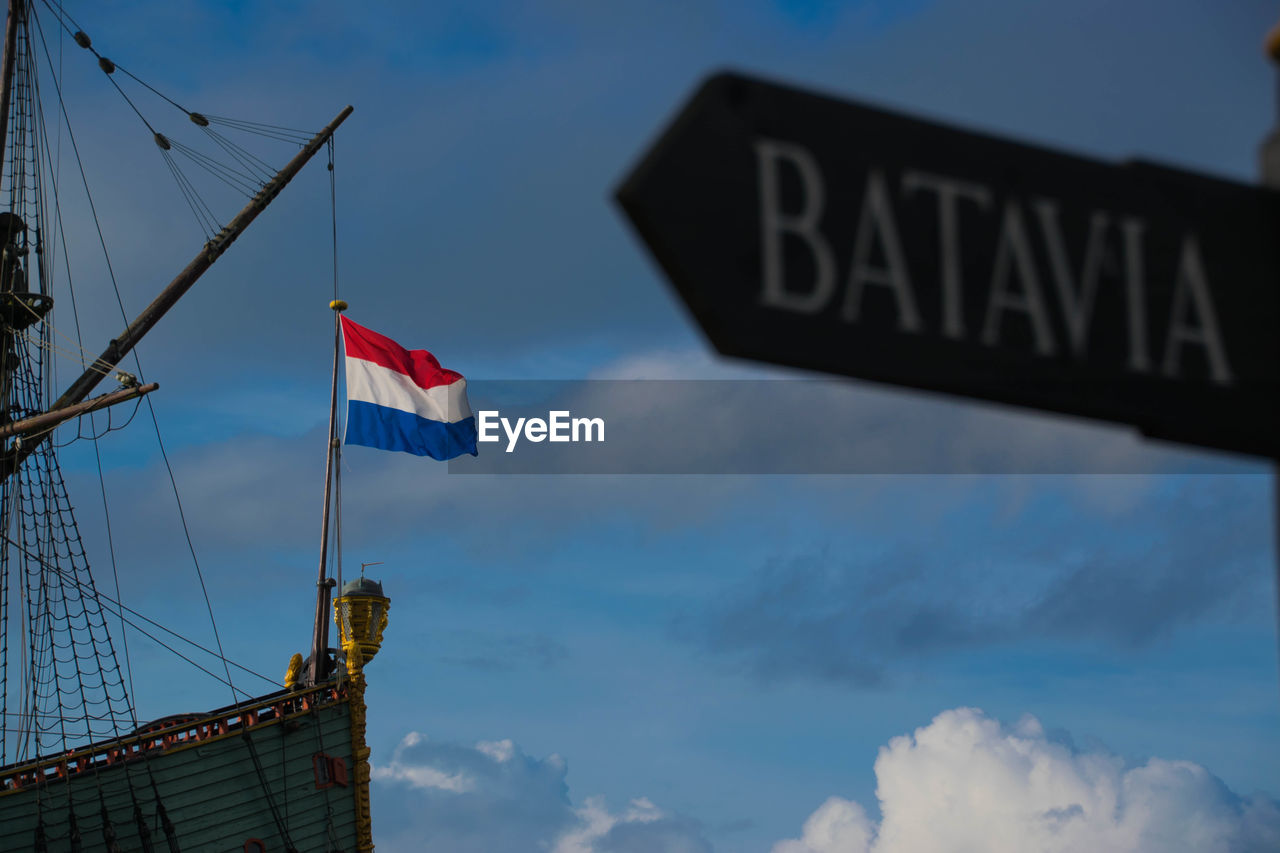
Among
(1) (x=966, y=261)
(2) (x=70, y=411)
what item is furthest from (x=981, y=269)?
(2) (x=70, y=411)

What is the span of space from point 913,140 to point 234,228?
2818cm

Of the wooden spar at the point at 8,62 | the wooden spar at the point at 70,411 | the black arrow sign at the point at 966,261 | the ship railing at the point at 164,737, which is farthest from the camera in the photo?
the wooden spar at the point at 8,62

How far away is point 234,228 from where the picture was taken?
2892cm

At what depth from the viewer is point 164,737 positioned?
22.0m

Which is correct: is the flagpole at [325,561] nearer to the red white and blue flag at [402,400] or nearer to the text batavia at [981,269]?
the red white and blue flag at [402,400]

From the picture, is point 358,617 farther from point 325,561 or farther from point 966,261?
point 966,261

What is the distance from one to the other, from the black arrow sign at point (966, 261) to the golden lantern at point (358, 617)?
23.8m

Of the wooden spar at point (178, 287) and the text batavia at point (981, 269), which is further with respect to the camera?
the wooden spar at point (178, 287)

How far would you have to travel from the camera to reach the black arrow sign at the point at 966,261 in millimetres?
2379

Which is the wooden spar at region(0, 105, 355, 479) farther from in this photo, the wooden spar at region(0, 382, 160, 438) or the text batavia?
the text batavia

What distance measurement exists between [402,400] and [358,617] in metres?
4.20

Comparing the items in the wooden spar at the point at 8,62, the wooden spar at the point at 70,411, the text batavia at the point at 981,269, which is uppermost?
the wooden spar at the point at 8,62

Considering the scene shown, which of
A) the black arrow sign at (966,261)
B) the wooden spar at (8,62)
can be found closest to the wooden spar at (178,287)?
the wooden spar at (8,62)

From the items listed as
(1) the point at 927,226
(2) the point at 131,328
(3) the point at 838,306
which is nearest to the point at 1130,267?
(1) the point at 927,226
